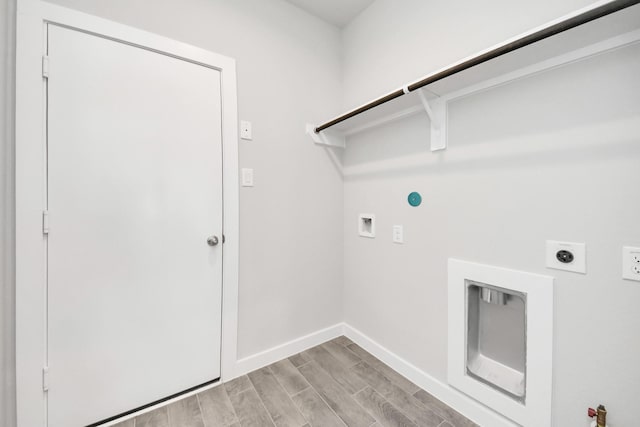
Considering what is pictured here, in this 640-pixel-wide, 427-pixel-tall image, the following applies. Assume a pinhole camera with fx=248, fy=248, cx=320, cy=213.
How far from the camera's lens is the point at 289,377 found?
1620 millimetres

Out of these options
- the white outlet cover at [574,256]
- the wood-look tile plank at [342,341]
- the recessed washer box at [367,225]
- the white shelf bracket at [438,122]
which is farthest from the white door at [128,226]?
the white outlet cover at [574,256]

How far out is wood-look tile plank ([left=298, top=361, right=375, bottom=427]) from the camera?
4.25 ft

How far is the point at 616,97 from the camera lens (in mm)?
892

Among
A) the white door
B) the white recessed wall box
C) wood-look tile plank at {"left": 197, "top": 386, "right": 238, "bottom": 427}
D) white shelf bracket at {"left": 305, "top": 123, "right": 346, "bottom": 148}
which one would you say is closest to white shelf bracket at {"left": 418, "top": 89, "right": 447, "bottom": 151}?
the white recessed wall box

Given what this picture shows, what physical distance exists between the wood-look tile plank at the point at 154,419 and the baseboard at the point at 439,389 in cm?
132

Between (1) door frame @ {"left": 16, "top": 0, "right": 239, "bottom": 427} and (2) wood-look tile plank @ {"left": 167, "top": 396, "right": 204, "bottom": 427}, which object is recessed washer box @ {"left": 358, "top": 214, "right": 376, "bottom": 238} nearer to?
(2) wood-look tile plank @ {"left": 167, "top": 396, "right": 204, "bottom": 427}

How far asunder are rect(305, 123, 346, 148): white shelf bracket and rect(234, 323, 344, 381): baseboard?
59.9 inches

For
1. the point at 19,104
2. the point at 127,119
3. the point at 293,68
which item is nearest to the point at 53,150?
the point at 19,104

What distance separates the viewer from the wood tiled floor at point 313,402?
50.7 inches

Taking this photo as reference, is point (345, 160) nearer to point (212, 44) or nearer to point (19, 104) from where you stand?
point (212, 44)

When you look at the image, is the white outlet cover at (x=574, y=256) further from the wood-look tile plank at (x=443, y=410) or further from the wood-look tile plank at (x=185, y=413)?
the wood-look tile plank at (x=185, y=413)

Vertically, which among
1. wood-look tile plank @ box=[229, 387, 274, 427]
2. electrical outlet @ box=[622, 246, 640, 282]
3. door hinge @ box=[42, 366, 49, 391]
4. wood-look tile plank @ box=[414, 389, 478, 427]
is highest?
electrical outlet @ box=[622, 246, 640, 282]

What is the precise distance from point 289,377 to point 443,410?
0.91 metres

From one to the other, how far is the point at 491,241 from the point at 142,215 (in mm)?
1816
